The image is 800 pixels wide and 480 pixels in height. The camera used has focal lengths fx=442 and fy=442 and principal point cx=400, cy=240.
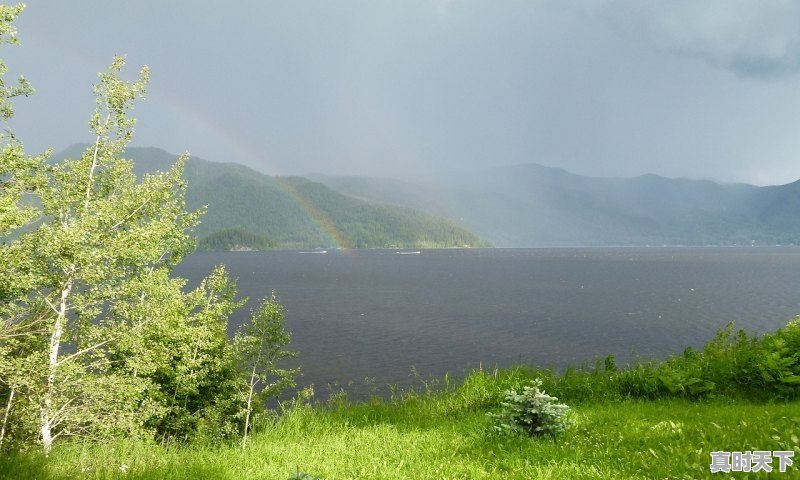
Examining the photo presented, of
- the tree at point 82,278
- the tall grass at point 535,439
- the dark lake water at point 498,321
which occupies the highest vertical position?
the tree at point 82,278

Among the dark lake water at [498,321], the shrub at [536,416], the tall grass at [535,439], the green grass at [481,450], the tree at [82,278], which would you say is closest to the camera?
the green grass at [481,450]

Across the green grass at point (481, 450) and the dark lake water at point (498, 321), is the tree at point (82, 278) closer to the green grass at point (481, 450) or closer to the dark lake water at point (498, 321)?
the green grass at point (481, 450)

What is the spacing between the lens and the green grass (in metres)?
7.31

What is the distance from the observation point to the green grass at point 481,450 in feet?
24.0

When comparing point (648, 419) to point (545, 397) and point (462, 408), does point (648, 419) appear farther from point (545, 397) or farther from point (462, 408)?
point (462, 408)

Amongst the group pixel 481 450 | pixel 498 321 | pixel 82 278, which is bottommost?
pixel 498 321

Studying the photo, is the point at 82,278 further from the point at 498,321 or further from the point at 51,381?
the point at 498,321

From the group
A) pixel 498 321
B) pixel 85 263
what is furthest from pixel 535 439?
pixel 498 321

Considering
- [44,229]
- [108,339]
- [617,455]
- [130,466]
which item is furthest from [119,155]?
[617,455]

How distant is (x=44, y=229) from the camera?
1170cm

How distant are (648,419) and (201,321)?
16.9 meters

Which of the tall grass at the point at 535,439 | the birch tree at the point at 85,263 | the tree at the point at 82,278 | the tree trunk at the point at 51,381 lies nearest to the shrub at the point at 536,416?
the tall grass at the point at 535,439

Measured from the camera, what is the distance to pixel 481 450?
8797 millimetres

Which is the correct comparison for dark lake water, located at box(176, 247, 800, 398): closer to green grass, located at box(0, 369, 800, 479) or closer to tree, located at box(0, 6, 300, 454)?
green grass, located at box(0, 369, 800, 479)
